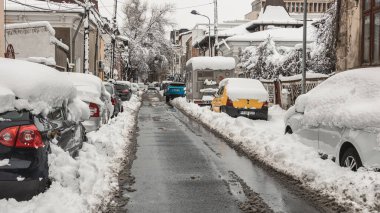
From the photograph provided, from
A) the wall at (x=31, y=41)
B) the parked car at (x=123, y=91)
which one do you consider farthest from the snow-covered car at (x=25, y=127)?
the parked car at (x=123, y=91)

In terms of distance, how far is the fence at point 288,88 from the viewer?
2243cm

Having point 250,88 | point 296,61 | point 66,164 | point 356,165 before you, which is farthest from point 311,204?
point 296,61

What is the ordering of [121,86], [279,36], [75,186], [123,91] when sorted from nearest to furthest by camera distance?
[75,186] → [123,91] → [121,86] → [279,36]

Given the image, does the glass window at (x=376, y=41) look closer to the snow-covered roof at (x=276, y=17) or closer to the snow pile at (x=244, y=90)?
the snow pile at (x=244, y=90)

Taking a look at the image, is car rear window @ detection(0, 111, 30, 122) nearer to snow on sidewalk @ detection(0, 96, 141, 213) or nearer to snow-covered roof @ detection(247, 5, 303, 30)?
snow on sidewalk @ detection(0, 96, 141, 213)

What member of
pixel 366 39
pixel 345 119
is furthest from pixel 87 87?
pixel 366 39

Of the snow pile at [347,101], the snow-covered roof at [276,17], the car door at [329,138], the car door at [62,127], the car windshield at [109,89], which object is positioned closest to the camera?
the car door at [62,127]

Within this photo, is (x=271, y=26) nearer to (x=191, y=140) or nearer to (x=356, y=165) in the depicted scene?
(x=191, y=140)

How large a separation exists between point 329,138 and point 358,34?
906 cm

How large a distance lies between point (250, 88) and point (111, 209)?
46.8 feet

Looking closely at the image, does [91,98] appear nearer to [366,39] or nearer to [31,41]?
[366,39]

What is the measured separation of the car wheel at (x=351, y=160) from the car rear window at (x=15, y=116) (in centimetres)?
449

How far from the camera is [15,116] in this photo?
5102mm

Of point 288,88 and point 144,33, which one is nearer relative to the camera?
point 288,88
